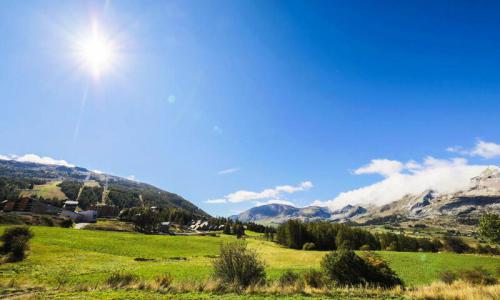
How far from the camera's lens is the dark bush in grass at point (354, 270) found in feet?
91.6

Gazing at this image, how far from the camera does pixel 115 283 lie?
24531 mm

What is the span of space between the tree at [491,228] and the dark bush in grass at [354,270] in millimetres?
97146

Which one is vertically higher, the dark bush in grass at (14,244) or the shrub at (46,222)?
the shrub at (46,222)

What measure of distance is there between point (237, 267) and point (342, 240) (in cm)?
11582

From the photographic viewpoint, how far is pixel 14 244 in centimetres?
4531

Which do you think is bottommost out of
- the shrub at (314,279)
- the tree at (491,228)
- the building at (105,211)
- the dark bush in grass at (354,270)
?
the shrub at (314,279)

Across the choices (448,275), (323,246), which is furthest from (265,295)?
(323,246)

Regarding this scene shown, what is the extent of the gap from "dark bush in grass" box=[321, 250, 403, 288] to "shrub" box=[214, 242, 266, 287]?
24.2 ft

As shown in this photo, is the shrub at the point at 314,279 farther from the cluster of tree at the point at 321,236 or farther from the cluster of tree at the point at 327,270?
the cluster of tree at the point at 321,236

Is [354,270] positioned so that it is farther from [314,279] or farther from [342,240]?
[342,240]

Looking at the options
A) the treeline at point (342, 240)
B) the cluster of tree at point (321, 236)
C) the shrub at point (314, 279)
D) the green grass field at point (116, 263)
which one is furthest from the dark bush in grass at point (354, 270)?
the cluster of tree at point (321, 236)

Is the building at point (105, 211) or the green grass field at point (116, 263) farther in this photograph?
the building at point (105, 211)

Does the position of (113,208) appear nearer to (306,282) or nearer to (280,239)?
(280,239)

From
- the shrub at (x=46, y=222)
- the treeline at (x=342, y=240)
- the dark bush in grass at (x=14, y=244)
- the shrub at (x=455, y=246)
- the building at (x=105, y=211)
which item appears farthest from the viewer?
the building at (x=105, y=211)
